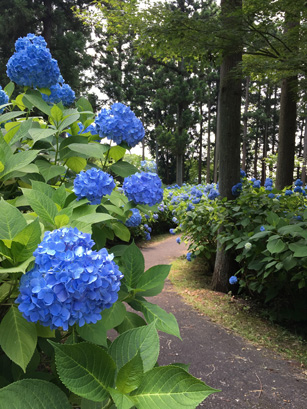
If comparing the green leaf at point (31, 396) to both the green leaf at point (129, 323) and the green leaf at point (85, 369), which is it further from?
the green leaf at point (129, 323)

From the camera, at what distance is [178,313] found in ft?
14.2

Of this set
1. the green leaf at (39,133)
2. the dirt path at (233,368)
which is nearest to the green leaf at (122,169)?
the green leaf at (39,133)

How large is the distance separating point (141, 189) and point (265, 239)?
9.58 feet

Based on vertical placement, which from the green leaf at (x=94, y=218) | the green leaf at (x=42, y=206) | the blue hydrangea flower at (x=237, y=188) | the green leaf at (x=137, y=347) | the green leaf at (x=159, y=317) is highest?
the green leaf at (x=42, y=206)

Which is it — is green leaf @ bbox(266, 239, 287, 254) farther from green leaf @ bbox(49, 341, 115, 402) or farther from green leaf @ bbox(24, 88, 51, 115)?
green leaf @ bbox(49, 341, 115, 402)

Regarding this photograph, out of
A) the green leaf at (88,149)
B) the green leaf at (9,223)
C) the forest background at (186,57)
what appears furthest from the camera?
the forest background at (186,57)

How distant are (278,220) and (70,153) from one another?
279cm

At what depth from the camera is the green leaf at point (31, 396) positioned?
0.60m

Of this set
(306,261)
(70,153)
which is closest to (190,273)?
(306,261)

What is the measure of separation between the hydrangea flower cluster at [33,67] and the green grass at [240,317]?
3220mm

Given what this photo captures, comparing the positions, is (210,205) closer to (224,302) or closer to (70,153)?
(224,302)

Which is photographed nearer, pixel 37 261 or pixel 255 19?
pixel 37 261

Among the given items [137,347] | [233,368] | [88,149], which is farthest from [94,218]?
[233,368]

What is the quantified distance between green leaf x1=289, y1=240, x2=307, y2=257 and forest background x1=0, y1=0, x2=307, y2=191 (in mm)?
1972
